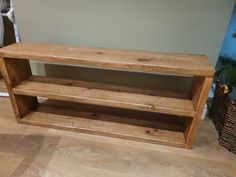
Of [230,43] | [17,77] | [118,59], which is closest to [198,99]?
[118,59]

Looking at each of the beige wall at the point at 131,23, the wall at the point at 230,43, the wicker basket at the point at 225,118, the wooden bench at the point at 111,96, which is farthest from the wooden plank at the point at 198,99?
the wall at the point at 230,43

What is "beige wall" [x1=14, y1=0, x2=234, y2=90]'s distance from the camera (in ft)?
3.79

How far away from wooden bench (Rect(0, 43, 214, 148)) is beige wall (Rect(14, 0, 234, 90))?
19 centimetres

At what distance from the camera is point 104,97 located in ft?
3.76

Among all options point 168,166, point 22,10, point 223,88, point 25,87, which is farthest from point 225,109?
point 22,10

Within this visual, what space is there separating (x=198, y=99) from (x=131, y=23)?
612 mm

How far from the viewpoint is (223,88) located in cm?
121

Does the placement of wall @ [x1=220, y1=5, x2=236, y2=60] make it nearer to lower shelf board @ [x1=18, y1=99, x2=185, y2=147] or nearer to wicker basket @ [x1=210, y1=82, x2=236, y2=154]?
wicker basket @ [x1=210, y1=82, x2=236, y2=154]

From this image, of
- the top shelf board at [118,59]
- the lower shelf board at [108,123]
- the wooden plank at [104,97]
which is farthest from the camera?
the lower shelf board at [108,123]

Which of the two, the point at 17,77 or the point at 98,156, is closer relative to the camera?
the point at 98,156

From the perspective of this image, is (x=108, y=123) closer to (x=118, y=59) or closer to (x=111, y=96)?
(x=111, y=96)

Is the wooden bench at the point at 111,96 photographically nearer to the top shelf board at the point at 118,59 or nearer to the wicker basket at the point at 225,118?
the top shelf board at the point at 118,59

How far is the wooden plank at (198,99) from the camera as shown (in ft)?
3.18

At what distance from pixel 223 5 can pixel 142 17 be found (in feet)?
1.48
